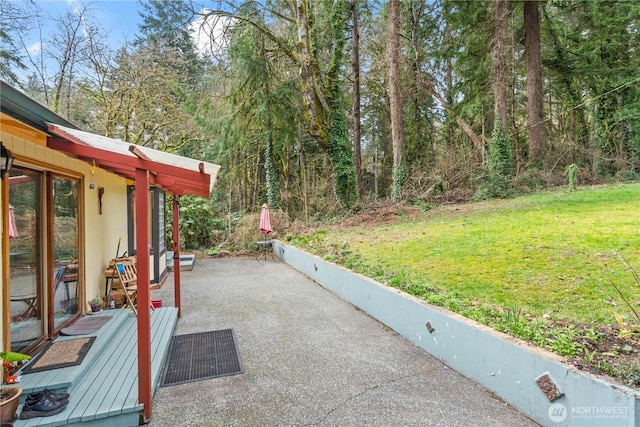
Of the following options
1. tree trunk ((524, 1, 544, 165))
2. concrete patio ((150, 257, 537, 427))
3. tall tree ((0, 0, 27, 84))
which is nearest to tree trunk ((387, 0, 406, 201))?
tree trunk ((524, 1, 544, 165))

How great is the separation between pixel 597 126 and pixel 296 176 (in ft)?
43.5

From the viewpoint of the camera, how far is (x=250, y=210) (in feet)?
47.7

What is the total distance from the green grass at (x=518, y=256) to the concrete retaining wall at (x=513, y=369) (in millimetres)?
258

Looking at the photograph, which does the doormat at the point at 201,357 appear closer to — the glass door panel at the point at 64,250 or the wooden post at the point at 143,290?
the wooden post at the point at 143,290

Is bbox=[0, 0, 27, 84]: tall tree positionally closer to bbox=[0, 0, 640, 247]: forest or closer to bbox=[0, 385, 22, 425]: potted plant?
bbox=[0, 0, 640, 247]: forest

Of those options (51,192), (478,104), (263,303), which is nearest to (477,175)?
(478,104)

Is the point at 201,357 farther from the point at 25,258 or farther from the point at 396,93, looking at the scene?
the point at 396,93

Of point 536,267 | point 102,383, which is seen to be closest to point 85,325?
point 102,383

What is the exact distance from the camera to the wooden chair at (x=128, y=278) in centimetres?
525

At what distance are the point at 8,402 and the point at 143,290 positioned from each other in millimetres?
1025

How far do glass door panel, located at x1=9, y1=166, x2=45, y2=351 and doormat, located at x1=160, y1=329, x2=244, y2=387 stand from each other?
1342mm

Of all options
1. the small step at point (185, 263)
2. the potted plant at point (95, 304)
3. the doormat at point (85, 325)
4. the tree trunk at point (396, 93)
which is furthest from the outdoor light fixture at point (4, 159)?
the tree trunk at point (396, 93)

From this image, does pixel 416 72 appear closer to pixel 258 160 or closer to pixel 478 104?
pixel 478 104

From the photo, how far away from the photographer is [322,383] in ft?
10.4
